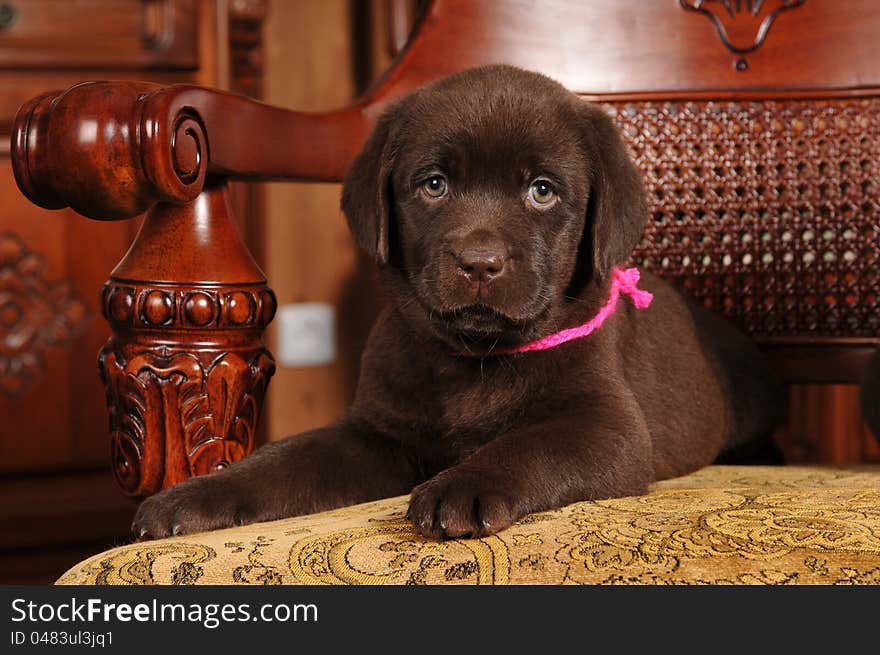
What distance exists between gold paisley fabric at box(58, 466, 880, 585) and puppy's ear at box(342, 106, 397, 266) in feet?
1.52

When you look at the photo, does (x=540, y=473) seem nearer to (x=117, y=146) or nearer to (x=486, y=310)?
(x=486, y=310)

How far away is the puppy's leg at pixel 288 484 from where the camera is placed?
129 centimetres

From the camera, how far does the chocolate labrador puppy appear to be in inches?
55.0

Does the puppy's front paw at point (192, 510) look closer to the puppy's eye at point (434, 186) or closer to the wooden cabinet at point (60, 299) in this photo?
the puppy's eye at point (434, 186)

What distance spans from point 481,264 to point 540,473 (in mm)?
263

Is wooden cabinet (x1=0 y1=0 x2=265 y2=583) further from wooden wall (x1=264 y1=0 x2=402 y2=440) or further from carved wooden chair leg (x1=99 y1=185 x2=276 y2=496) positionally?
carved wooden chair leg (x1=99 y1=185 x2=276 y2=496)

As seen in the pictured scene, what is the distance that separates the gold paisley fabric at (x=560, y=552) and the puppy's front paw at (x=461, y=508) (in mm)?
15

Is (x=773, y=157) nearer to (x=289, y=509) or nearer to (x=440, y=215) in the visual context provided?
(x=440, y=215)

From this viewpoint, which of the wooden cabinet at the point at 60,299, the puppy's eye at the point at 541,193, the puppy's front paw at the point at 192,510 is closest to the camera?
the puppy's front paw at the point at 192,510

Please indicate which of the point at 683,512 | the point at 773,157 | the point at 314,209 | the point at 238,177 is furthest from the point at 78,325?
the point at 683,512

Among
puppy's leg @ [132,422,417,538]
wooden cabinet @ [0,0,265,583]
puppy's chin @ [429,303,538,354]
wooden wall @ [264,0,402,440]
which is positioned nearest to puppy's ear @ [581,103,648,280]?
puppy's chin @ [429,303,538,354]

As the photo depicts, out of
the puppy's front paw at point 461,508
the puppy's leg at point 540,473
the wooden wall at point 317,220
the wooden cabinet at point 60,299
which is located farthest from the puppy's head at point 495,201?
the wooden wall at point 317,220

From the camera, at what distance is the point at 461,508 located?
3.76 feet

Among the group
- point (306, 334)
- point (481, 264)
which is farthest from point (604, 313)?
point (306, 334)
